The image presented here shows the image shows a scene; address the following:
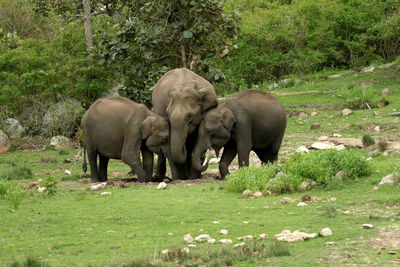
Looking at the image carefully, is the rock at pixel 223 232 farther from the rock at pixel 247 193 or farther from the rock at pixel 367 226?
the rock at pixel 247 193

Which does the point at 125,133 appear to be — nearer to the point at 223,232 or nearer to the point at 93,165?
the point at 93,165

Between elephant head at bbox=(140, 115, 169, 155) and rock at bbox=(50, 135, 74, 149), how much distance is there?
295 inches

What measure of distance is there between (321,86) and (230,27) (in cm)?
960

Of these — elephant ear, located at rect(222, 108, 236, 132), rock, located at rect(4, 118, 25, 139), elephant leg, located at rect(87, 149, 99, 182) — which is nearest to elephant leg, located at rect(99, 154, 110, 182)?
elephant leg, located at rect(87, 149, 99, 182)

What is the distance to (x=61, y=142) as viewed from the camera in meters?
22.5

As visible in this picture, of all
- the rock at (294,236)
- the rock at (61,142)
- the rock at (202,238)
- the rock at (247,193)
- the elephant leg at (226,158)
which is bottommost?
the rock at (61,142)

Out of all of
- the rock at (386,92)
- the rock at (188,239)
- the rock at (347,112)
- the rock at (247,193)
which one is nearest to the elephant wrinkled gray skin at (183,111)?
the rock at (247,193)

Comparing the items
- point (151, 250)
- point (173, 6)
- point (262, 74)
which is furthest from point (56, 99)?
point (151, 250)

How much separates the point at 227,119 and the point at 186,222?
5.44 meters

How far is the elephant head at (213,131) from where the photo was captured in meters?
15.2

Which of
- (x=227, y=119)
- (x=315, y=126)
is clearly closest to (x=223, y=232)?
(x=227, y=119)

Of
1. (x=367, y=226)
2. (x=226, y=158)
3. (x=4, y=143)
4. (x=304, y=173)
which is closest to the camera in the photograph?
(x=367, y=226)

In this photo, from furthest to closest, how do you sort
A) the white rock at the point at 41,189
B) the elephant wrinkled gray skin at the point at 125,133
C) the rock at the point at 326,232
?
the elephant wrinkled gray skin at the point at 125,133
the white rock at the point at 41,189
the rock at the point at 326,232

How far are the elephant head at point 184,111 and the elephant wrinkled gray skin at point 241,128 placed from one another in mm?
219
